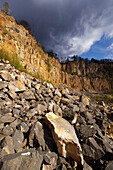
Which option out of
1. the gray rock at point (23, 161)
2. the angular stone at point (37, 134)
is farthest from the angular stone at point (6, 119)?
the gray rock at point (23, 161)

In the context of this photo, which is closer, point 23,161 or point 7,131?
point 23,161

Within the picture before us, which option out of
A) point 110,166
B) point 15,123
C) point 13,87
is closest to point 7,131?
point 15,123

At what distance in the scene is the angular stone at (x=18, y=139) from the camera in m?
1.46

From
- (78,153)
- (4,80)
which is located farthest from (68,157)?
(4,80)

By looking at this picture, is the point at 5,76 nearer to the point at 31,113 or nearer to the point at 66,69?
the point at 31,113

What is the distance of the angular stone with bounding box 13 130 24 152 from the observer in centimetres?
146

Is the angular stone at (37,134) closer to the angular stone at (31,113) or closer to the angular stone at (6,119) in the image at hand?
the angular stone at (31,113)

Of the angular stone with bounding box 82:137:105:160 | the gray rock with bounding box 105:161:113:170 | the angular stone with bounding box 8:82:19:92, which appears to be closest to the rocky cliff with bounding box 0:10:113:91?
the angular stone with bounding box 8:82:19:92

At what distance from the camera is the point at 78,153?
169 centimetres

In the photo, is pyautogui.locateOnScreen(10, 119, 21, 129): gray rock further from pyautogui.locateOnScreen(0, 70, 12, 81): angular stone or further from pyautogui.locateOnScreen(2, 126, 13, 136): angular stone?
pyautogui.locateOnScreen(0, 70, 12, 81): angular stone

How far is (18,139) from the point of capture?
155cm

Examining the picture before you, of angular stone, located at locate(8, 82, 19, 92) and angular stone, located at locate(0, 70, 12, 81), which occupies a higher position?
angular stone, located at locate(0, 70, 12, 81)

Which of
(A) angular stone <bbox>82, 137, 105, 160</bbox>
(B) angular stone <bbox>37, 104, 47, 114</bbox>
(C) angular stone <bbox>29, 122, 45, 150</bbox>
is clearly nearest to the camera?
(C) angular stone <bbox>29, 122, 45, 150</bbox>

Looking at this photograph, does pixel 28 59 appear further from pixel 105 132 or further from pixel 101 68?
pixel 101 68
